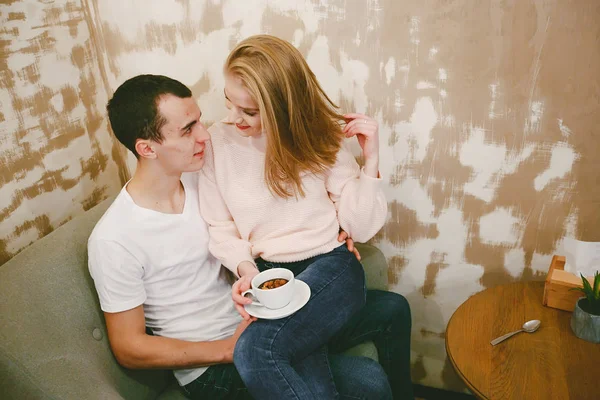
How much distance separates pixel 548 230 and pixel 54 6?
1773 mm

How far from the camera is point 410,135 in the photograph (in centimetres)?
157

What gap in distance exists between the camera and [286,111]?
1.28 metres

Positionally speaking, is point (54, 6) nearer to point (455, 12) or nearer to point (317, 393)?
point (455, 12)

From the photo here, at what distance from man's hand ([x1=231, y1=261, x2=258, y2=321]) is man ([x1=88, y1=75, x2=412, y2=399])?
76mm

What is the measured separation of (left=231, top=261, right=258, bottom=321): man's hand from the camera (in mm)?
1221

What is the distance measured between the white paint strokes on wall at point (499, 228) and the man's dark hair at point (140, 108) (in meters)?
1.08

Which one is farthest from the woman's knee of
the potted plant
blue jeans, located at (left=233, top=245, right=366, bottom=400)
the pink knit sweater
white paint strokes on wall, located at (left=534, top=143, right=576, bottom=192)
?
white paint strokes on wall, located at (left=534, top=143, right=576, bottom=192)

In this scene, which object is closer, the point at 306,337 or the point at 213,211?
the point at 306,337

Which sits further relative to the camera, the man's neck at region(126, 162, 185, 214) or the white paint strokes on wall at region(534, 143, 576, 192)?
the white paint strokes on wall at region(534, 143, 576, 192)

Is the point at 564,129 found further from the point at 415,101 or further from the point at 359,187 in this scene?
the point at 359,187

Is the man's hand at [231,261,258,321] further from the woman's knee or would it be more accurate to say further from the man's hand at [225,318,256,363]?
the woman's knee

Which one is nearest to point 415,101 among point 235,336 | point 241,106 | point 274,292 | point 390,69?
point 390,69

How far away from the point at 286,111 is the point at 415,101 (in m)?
0.47


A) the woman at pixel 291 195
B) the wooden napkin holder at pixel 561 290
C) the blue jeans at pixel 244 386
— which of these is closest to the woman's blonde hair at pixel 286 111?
the woman at pixel 291 195
